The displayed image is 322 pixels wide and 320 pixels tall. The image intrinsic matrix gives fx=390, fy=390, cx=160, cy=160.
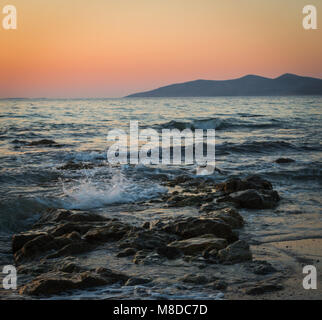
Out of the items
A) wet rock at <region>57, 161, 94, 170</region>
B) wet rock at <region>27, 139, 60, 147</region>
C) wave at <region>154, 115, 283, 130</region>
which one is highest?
wave at <region>154, 115, 283, 130</region>

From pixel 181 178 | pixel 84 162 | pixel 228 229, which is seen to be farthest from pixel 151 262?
pixel 84 162

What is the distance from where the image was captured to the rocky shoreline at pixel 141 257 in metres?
3.83

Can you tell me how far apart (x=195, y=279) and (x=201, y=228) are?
4.48 feet

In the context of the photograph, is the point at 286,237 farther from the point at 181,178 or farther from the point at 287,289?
the point at 181,178

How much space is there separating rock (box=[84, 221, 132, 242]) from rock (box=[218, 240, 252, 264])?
148 centimetres

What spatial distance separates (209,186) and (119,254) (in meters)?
4.45

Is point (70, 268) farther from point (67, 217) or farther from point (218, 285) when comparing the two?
point (67, 217)

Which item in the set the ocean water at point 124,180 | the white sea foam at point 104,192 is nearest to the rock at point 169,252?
the ocean water at point 124,180

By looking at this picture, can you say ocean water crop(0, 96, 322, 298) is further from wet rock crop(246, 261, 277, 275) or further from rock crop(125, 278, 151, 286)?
rock crop(125, 278, 151, 286)

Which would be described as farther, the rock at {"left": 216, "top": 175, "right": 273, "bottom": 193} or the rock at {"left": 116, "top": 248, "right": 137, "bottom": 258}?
the rock at {"left": 216, "top": 175, "right": 273, "bottom": 193}

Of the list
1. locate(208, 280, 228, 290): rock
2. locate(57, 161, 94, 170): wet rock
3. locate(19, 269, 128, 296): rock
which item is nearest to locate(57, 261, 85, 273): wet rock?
locate(19, 269, 128, 296): rock

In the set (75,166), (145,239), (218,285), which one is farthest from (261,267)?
(75,166)

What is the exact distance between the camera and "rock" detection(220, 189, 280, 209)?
274 inches

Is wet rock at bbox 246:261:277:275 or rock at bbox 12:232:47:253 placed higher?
rock at bbox 12:232:47:253
